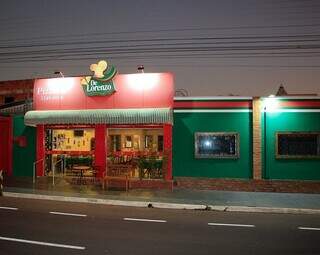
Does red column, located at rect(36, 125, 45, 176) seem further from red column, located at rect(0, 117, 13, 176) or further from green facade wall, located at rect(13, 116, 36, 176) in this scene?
red column, located at rect(0, 117, 13, 176)

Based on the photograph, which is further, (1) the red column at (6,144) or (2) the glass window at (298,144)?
(1) the red column at (6,144)

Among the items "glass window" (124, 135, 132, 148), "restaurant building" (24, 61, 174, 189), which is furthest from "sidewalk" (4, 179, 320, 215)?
"glass window" (124, 135, 132, 148)

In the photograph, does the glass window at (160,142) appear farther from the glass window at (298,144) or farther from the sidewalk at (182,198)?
the glass window at (298,144)

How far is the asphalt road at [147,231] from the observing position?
8703 mm

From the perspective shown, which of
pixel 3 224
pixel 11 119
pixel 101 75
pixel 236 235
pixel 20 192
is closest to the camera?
pixel 236 235

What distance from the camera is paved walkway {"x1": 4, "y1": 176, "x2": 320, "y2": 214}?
1437 cm

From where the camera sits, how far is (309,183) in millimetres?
17734

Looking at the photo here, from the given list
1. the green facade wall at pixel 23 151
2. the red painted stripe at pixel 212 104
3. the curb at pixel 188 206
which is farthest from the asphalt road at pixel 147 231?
the green facade wall at pixel 23 151

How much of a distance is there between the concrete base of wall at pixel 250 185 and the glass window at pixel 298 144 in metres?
1.24

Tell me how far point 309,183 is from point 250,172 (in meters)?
2.63

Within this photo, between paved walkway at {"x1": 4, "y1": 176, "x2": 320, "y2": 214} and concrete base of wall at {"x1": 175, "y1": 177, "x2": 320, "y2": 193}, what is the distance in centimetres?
53

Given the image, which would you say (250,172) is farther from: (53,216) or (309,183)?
(53,216)

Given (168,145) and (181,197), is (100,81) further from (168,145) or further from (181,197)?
(181,197)

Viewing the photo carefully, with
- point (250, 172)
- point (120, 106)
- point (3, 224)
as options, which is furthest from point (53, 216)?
point (250, 172)
